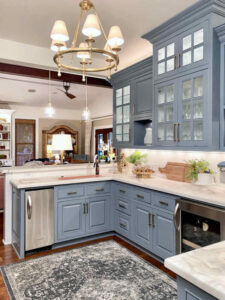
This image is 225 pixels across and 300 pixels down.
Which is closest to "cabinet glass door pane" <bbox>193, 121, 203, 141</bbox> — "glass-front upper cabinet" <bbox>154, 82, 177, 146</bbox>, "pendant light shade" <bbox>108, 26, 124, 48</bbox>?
"glass-front upper cabinet" <bbox>154, 82, 177, 146</bbox>

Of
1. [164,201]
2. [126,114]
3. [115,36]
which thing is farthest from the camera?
[126,114]

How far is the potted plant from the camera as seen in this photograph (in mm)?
2900

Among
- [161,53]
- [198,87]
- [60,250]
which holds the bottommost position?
[60,250]

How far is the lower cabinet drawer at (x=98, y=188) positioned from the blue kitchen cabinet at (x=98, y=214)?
0.25ft

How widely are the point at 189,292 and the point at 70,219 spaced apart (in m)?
2.71

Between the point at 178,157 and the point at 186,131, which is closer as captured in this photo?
the point at 186,131

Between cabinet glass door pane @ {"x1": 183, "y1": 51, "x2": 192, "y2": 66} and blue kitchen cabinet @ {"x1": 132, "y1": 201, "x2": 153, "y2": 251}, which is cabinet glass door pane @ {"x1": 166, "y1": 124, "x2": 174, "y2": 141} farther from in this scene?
blue kitchen cabinet @ {"x1": 132, "y1": 201, "x2": 153, "y2": 251}

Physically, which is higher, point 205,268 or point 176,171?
point 176,171

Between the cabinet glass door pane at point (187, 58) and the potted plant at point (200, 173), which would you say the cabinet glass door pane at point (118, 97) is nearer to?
the cabinet glass door pane at point (187, 58)

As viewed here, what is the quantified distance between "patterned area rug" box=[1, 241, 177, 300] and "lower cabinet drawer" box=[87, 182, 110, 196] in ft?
2.71

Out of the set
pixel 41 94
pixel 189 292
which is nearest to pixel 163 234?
pixel 189 292

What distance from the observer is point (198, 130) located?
277cm

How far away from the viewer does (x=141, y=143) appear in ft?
13.5

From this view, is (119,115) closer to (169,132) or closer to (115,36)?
(169,132)
